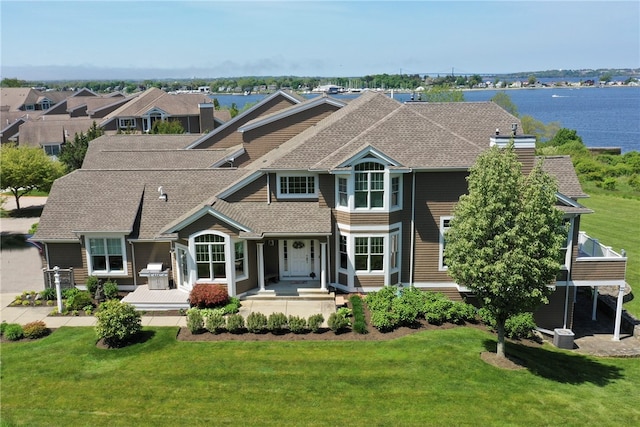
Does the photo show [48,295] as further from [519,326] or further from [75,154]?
[75,154]

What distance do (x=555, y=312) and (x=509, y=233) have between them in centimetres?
Answer: 967

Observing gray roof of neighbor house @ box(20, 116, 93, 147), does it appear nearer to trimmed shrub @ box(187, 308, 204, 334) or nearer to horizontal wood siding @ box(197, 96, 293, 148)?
horizontal wood siding @ box(197, 96, 293, 148)

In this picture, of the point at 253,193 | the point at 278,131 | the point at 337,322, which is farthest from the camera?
the point at 278,131

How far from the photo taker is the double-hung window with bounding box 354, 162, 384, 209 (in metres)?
22.9

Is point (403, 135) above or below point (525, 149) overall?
above

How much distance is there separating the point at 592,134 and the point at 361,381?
13819 cm

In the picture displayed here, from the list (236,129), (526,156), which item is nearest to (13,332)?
(236,129)

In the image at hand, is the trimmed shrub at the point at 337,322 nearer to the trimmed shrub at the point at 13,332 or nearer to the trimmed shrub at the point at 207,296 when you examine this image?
the trimmed shrub at the point at 207,296

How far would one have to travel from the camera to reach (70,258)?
25.6 m

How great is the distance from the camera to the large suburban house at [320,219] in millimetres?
23156

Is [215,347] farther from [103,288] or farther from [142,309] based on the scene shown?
[103,288]

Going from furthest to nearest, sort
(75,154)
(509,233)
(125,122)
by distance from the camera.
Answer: (125,122) < (75,154) < (509,233)

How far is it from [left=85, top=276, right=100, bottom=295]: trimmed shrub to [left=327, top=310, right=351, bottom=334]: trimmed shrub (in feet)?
37.8

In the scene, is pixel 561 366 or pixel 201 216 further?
pixel 201 216
